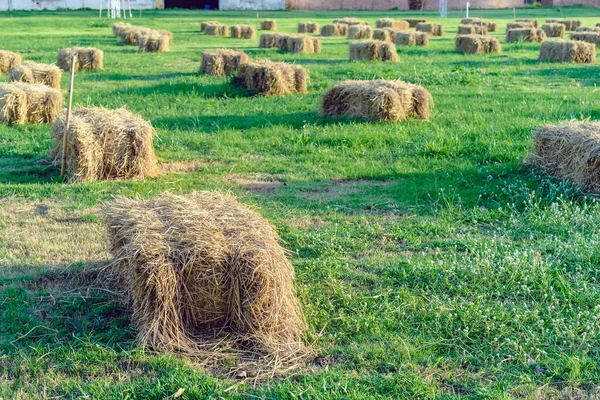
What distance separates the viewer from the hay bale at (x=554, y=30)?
33.3 metres

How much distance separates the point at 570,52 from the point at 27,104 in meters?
15.6

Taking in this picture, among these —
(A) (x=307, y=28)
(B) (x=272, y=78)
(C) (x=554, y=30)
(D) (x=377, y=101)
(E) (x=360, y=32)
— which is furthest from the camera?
(A) (x=307, y=28)

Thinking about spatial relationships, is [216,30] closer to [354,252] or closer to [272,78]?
[272,78]

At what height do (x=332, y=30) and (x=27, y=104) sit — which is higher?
(x=332, y=30)

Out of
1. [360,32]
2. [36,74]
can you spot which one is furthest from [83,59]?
[360,32]

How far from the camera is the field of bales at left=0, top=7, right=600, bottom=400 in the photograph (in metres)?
5.13

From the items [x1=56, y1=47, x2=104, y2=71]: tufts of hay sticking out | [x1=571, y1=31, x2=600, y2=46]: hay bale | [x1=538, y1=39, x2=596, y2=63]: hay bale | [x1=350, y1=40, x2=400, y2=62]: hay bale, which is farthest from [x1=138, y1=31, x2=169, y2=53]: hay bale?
[x1=571, y1=31, x2=600, y2=46]: hay bale

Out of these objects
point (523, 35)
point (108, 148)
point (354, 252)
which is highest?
point (523, 35)

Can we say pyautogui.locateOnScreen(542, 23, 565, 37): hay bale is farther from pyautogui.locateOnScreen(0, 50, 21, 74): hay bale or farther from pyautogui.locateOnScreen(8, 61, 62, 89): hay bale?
pyautogui.locateOnScreen(8, 61, 62, 89): hay bale

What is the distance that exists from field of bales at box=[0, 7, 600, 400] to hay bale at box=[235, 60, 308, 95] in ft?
1.82

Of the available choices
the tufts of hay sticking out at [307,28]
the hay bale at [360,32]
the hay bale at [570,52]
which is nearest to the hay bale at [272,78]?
the hay bale at [570,52]

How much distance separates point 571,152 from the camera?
9297 mm

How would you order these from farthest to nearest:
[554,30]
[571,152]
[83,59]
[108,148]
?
[554,30]
[83,59]
[108,148]
[571,152]

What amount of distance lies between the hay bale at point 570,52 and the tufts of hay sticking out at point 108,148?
52.1 feet
